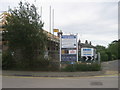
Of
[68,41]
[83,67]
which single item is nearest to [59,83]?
[83,67]

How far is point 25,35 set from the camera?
16.8 metres

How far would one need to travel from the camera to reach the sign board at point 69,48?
17.8 metres

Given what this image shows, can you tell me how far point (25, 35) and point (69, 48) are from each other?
462cm

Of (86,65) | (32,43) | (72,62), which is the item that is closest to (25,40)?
(32,43)

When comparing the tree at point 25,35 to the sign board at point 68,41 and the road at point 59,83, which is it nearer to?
the sign board at point 68,41

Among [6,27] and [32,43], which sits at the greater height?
[6,27]

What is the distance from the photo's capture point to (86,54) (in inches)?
739

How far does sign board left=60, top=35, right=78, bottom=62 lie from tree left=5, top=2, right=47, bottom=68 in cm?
196

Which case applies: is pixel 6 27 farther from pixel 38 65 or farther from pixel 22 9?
pixel 38 65

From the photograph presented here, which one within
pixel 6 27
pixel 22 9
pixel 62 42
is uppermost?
pixel 22 9

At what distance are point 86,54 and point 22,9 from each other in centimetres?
811

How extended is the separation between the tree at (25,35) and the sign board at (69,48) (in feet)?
6.42

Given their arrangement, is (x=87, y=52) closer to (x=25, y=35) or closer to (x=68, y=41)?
(x=68, y=41)

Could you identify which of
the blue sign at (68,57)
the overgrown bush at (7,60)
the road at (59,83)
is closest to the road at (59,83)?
the road at (59,83)
